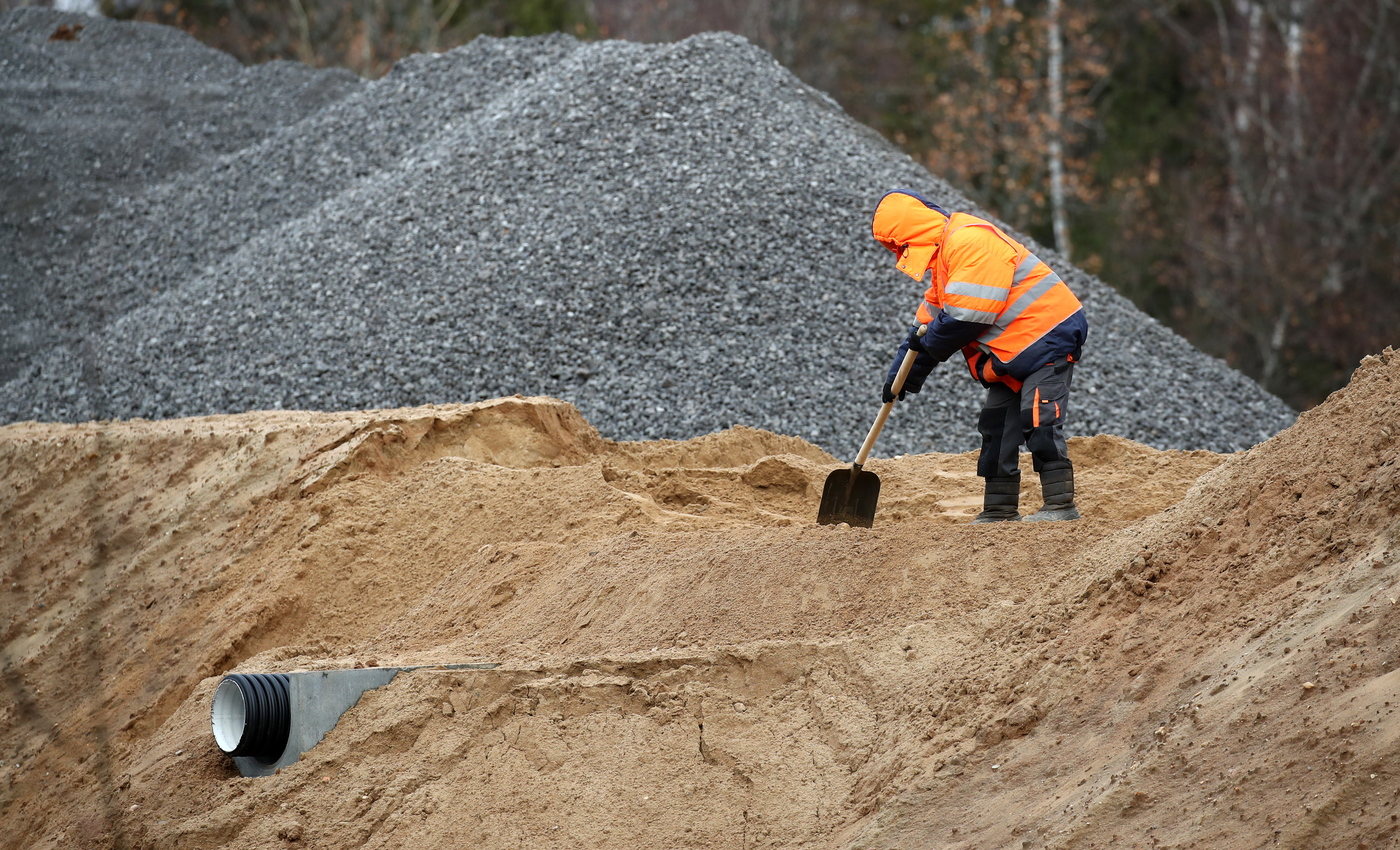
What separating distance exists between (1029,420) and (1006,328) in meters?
0.38

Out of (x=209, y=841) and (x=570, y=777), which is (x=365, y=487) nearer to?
(x=209, y=841)

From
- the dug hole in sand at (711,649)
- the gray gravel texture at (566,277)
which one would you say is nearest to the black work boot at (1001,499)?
the dug hole in sand at (711,649)

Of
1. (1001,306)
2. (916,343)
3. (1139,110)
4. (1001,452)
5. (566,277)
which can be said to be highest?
(1001,306)

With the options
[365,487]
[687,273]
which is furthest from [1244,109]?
[365,487]

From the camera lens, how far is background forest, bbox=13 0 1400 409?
20125 millimetres

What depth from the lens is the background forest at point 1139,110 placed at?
2012 centimetres

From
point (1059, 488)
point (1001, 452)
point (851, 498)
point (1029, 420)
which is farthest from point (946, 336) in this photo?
point (851, 498)

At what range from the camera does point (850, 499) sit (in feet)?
19.1

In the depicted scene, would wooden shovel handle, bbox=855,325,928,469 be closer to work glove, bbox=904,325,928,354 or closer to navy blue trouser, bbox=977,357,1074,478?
work glove, bbox=904,325,928,354

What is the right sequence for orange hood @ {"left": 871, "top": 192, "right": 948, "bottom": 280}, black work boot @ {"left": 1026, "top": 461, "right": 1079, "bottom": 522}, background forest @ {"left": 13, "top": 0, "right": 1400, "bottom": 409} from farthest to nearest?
background forest @ {"left": 13, "top": 0, "right": 1400, "bottom": 409} < orange hood @ {"left": 871, "top": 192, "right": 948, "bottom": 280} < black work boot @ {"left": 1026, "top": 461, "right": 1079, "bottom": 522}

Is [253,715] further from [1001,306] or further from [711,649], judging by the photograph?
[1001,306]

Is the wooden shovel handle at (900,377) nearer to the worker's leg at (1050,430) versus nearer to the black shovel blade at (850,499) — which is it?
the black shovel blade at (850,499)

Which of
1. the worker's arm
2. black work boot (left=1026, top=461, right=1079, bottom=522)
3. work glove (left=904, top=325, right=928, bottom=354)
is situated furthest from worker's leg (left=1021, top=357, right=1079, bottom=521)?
work glove (left=904, top=325, right=928, bottom=354)

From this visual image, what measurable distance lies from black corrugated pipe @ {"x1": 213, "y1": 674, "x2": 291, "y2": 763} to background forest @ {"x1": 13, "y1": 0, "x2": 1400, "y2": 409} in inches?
713
